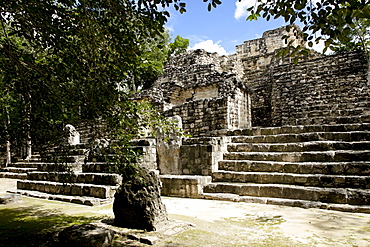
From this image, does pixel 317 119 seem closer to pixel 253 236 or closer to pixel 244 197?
pixel 244 197

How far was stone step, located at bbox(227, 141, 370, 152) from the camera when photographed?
7055 millimetres

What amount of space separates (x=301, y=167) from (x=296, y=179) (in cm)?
45

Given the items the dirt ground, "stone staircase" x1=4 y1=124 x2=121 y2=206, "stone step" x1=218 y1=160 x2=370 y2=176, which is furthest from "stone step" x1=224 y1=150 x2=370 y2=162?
"stone staircase" x1=4 y1=124 x2=121 y2=206

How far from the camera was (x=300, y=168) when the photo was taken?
22.4ft

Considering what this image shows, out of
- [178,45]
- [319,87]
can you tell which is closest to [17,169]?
[319,87]

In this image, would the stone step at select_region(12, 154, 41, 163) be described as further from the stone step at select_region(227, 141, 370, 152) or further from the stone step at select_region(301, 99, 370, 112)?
the stone step at select_region(301, 99, 370, 112)

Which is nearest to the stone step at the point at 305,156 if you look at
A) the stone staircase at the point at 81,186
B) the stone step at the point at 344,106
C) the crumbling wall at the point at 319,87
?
the stone staircase at the point at 81,186

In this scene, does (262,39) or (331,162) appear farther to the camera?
(262,39)

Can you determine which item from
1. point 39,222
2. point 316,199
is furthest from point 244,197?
point 39,222

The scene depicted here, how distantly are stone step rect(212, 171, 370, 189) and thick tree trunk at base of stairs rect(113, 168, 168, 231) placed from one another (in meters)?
3.41

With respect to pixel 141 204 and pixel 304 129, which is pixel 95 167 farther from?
pixel 304 129

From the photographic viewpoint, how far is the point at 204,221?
4.84m

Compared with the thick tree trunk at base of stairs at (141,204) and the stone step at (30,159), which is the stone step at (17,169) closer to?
the stone step at (30,159)

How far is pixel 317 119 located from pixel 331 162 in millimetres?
3029
